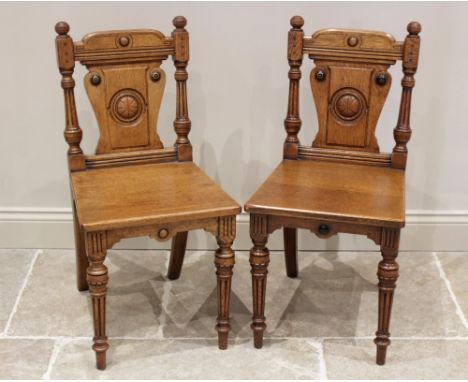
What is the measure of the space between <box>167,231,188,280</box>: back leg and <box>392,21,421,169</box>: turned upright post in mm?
898

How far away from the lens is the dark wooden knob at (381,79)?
9.36ft

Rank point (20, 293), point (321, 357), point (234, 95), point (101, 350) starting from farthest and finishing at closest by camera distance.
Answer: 1. point (234, 95)
2. point (20, 293)
3. point (321, 357)
4. point (101, 350)

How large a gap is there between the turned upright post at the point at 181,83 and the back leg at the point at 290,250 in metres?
0.52

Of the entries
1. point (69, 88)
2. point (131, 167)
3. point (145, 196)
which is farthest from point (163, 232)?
point (69, 88)

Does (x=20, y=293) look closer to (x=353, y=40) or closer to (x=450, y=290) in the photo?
(x=353, y=40)

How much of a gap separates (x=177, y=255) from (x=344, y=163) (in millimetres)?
792

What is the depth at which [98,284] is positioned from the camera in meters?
2.54

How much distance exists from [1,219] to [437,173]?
195 cm

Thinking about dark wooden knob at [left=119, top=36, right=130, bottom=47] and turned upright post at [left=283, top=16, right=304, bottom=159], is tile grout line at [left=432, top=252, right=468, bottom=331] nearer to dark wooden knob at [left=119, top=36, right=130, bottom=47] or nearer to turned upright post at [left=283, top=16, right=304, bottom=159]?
turned upright post at [left=283, top=16, right=304, bottom=159]

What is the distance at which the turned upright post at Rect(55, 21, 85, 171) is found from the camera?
272 centimetres

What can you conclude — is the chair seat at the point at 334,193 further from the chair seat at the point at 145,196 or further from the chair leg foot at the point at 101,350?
the chair leg foot at the point at 101,350

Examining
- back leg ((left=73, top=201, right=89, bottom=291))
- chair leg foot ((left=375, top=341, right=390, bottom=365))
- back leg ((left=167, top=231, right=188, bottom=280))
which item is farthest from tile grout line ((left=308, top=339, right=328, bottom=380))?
back leg ((left=73, top=201, right=89, bottom=291))

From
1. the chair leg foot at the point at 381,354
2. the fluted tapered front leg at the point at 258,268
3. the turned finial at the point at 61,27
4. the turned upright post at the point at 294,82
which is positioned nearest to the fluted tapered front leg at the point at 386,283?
the chair leg foot at the point at 381,354

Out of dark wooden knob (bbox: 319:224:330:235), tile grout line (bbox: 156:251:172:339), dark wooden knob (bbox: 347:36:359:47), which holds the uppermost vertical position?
dark wooden knob (bbox: 347:36:359:47)
